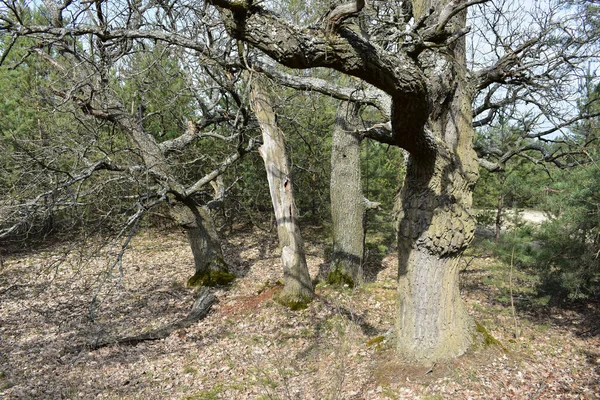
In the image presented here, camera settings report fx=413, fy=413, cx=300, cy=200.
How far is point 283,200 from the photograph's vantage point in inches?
266

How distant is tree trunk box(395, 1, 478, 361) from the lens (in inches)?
162

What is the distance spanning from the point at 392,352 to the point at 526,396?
4.38ft

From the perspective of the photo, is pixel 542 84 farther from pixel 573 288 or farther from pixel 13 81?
pixel 13 81

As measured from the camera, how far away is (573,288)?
5711 mm

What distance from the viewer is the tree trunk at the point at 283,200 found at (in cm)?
671

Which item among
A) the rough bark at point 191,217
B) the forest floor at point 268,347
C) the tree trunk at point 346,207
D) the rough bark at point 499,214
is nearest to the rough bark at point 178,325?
the forest floor at point 268,347

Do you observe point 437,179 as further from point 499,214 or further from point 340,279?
point 499,214

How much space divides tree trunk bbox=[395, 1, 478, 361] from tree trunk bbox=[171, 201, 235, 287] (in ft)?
14.9

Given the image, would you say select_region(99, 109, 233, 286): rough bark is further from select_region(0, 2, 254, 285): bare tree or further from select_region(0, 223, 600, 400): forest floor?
select_region(0, 223, 600, 400): forest floor

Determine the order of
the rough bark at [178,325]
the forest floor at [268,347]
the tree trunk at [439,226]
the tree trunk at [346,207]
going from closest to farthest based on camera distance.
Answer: the tree trunk at [439,226] < the forest floor at [268,347] < the rough bark at [178,325] < the tree trunk at [346,207]

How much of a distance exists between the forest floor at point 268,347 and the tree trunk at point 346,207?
0.42 metres

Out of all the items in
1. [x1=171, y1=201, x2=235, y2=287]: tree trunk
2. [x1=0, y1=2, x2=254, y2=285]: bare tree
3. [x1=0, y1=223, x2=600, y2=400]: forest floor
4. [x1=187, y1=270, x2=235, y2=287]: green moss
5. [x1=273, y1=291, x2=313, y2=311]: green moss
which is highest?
[x1=0, y1=2, x2=254, y2=285]: bare tree

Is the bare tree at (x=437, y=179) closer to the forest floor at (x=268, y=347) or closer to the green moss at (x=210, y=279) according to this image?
the forest floor at (x=268, y=347)

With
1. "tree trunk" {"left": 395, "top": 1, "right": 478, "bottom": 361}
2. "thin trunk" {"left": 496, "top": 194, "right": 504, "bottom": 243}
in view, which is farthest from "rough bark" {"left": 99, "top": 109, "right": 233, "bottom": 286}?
"thin trunk" {"left": 496, "top": 194, "right": 504, "bottom": 243}
